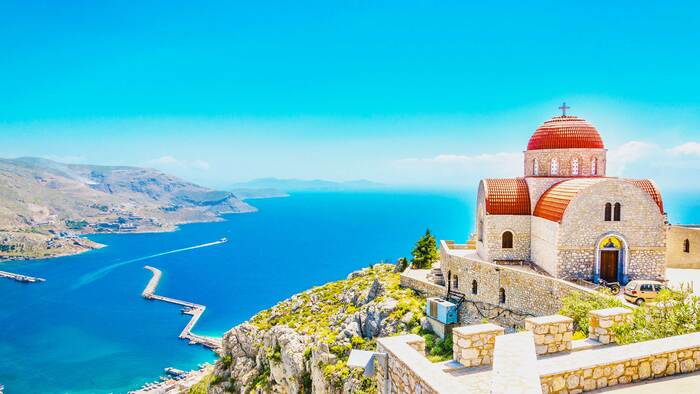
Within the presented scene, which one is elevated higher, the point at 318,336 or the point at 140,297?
the point at 318,336

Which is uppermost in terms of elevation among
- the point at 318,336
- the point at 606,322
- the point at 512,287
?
the point at 606,322

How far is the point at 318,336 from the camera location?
2644 cm

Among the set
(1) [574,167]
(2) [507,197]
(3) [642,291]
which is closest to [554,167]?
(1) [574,167]

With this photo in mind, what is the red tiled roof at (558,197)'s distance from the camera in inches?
846

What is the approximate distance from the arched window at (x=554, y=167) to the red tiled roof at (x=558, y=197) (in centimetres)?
159

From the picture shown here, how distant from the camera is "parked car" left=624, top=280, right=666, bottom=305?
18.0 meters

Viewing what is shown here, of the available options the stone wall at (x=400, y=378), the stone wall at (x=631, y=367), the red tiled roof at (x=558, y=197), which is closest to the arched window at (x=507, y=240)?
the red tiled roof at (x=558, y=197)

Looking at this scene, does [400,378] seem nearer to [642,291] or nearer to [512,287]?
[512,287]

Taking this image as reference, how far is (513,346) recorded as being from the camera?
19.4 ft

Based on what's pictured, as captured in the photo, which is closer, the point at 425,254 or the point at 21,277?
the point at 425,254

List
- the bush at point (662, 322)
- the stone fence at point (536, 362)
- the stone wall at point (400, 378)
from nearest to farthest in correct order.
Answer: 1. the stone fence at point (536, 362)
2. the stone wall at point (400, 378)
3. the bush at point (662, 322)

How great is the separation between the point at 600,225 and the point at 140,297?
97.3m

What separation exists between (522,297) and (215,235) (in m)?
183

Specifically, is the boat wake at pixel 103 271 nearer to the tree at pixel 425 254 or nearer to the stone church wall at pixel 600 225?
the tree at pixel 425 254
